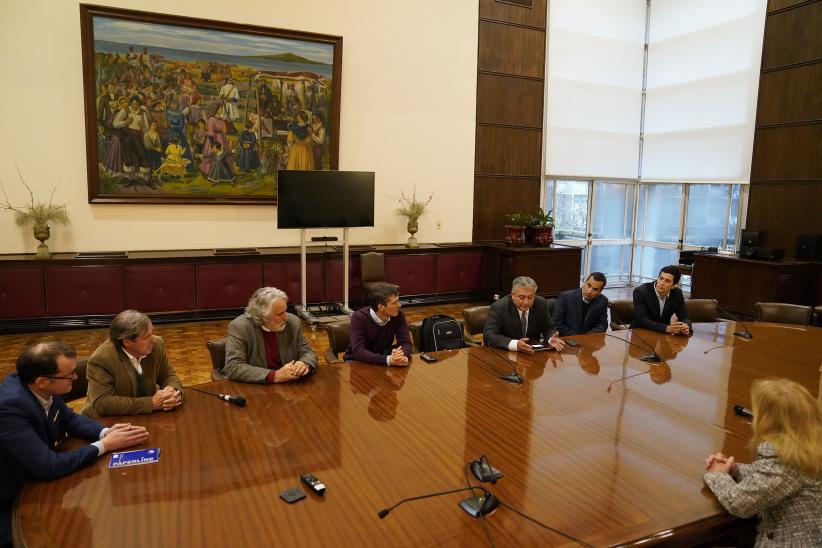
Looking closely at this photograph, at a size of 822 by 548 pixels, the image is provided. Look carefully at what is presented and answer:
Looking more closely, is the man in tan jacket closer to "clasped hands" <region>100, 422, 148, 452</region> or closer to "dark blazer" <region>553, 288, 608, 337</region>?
"clasped hands" <region>100, 422, 148, 452</region>

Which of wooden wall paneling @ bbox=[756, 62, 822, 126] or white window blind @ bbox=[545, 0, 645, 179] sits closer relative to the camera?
wooden wall paneling @ bbox=[756, 62, 822, 126]

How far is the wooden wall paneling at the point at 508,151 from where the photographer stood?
934 centimetres

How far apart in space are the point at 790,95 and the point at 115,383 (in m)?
8.93

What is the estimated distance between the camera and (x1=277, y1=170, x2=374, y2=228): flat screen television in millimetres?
6770

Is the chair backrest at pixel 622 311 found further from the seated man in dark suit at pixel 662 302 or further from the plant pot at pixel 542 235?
the plant pot at pixel 542 235

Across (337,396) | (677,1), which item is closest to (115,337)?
(337,396)

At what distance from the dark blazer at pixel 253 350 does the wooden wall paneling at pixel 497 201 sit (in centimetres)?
631

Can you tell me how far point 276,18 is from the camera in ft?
25.1

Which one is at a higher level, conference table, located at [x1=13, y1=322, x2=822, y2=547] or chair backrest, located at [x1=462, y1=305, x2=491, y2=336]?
chair backrest, located at [x1=462, y1=305, x2=491, y2=336]

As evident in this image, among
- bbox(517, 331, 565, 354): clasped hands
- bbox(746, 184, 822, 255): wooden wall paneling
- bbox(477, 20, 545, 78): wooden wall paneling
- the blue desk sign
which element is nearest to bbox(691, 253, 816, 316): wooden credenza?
bbox(746, 184, 822, 255): wooden wall paneling

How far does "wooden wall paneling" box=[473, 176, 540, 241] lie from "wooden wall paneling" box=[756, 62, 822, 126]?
3.46 meters

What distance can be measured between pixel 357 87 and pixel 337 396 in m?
6.25

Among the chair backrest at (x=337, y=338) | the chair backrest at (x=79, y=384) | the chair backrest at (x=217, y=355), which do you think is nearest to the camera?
the chair backrest at (x=79, y=384)

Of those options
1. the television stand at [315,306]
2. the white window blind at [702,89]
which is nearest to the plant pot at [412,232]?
the television stand at [315,306]
